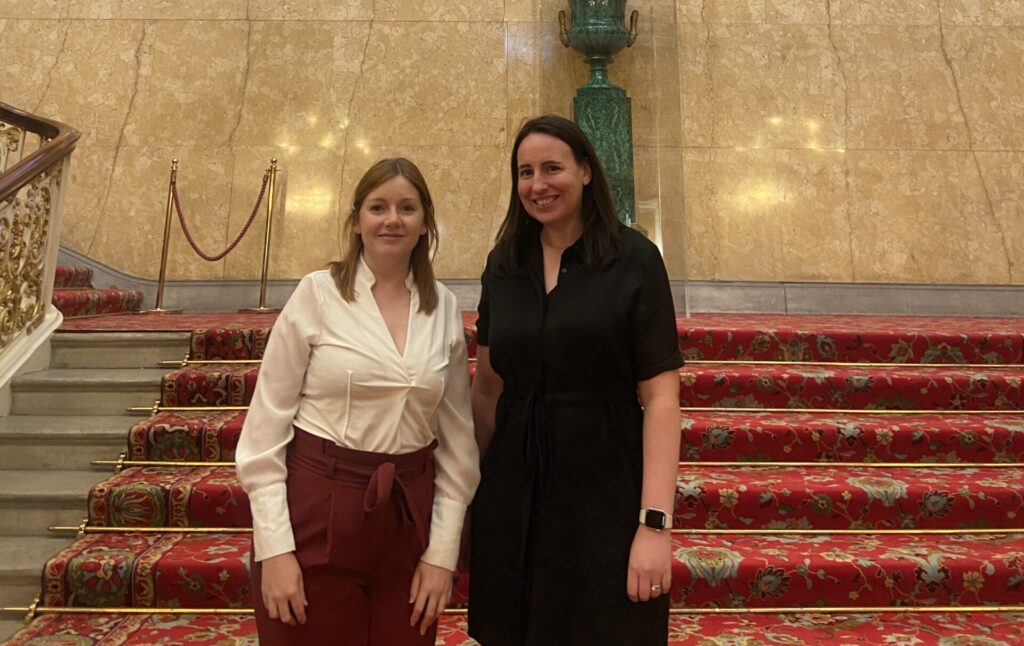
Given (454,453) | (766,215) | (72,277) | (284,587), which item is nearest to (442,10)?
(766,215)

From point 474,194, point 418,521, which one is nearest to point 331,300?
point 418,521

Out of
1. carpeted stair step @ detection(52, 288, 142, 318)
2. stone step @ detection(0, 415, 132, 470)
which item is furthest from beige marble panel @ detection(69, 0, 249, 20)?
stone step @ detection(0, 415, 132, 470)

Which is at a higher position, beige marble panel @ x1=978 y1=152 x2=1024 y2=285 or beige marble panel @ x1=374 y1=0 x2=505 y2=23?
beige marble panel @ x1=374 y1=0 x2=505 y2=23

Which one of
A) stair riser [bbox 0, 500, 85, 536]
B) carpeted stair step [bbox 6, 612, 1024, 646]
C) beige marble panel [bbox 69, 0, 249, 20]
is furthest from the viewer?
beige marble panel [bbox 69, 0, 249, 20]

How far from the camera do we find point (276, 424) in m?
1.48

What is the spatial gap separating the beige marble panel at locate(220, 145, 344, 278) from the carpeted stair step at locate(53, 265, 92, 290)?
119 centimetres

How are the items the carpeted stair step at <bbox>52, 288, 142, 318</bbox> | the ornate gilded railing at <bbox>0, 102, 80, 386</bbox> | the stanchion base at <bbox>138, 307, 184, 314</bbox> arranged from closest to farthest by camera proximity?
the ornate gilded railing at <bbox>0, 102, 80, 386</bbox>, the carpeted stair step at <bbox>52, 288, 142, 318</bbox>, the stanchion base at <bbox>138, 307, 184, 314</bbox>

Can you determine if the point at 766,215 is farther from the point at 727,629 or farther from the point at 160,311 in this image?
the point at 160,311

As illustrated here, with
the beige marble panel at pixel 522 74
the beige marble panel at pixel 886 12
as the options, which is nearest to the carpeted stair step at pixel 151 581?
the beige marble panel at pixel 522 74

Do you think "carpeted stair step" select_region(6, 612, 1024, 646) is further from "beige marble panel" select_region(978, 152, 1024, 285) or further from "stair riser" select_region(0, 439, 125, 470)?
"beige marble panel" select_region(978, 152, 1024, 285)

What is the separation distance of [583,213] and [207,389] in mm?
3044

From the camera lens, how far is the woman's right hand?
143cm

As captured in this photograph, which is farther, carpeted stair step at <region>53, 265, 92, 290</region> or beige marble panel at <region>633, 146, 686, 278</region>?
beige marble panel at <region>633, 146, 686, 278</region>

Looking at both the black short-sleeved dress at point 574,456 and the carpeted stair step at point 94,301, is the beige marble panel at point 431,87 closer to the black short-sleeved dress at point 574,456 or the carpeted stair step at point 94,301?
the carpeted stair step at point 94,301
